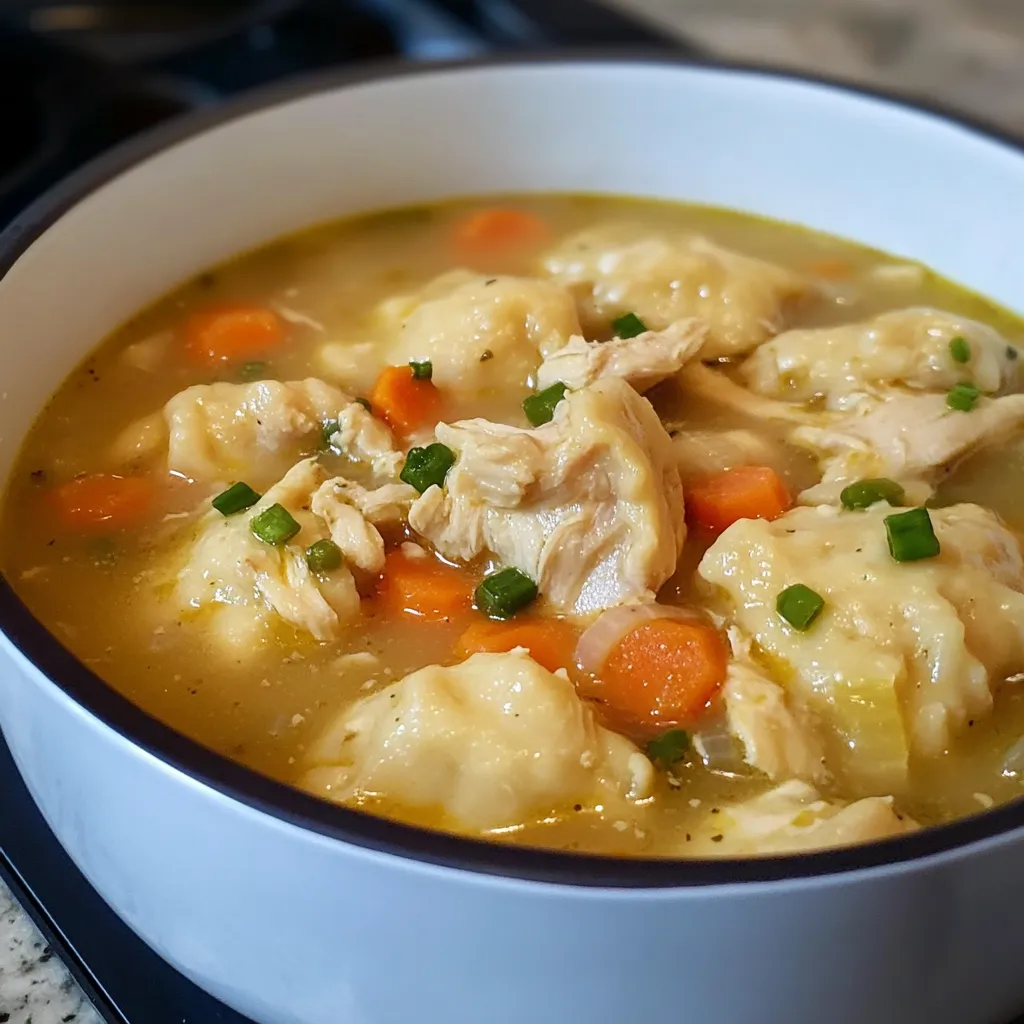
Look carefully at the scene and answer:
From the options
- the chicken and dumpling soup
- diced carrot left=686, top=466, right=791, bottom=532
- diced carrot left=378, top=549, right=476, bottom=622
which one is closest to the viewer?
the chicken and dumpling soup

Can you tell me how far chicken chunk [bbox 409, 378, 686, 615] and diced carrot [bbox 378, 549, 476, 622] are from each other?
3cm

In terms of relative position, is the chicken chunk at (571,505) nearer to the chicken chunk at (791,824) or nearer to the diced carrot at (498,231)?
the chicken chunk at (791,824)

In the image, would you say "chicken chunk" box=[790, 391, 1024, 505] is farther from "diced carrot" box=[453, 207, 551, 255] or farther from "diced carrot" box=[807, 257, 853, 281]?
"diced carrot" box=[453, 207, 551, 255]

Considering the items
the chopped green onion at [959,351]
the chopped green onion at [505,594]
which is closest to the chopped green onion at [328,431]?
the chopped green onion at [505,594]

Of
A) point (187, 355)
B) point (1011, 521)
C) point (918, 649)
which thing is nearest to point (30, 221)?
point (187, 355)

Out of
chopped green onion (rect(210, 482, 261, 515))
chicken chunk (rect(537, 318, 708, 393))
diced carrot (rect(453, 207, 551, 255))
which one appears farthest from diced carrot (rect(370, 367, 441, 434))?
diced carrot (rect(453, 207, 551, 255))

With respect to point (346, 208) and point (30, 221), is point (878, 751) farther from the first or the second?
point (346, 208)

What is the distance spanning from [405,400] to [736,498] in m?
0.47

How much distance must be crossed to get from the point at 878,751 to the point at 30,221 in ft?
3.93

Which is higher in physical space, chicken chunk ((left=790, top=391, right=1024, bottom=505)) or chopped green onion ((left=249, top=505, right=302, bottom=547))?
chicken chunk ((left=790, top=391, right=1024, bottom=505))

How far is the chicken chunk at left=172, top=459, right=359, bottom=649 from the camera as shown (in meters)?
1.38

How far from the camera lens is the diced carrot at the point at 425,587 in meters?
1.43

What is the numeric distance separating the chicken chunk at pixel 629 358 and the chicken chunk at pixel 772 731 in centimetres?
50

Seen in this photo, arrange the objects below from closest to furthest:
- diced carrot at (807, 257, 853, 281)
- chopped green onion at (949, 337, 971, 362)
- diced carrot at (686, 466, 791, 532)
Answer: diced carrot at (686, 466, 791, 532)
chopped green onion at (949, 337, 971, 362)
diced carrot at (807, 257, 853, 281)
